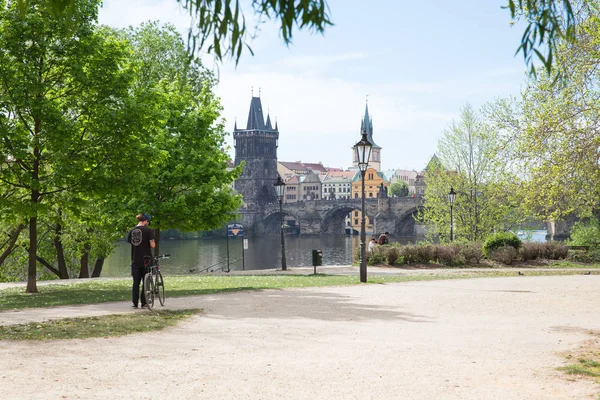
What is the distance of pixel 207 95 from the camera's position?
105 feet

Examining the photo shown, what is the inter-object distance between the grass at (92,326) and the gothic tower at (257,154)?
135538mm

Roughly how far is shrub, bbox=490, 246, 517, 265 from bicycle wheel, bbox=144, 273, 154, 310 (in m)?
18.2

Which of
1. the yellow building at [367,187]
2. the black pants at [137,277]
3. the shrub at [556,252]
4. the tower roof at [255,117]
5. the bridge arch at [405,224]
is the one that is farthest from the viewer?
the yellow building at [367,187]

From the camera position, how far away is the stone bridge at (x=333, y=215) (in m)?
116

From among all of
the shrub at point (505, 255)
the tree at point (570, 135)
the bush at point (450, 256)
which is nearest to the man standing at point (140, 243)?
the tree at point (570, 135)

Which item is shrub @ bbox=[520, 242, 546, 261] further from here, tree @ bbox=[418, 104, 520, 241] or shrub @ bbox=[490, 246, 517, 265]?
tree @ bbox=[418, 104, 520, 241]

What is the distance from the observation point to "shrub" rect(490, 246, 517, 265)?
2720cm

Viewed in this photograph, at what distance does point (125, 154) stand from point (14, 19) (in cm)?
384

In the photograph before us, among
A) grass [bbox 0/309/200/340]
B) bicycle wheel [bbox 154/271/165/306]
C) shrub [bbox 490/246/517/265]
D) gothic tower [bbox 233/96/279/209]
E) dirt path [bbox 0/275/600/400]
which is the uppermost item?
gothic tower [bbox 233/96/279/209]

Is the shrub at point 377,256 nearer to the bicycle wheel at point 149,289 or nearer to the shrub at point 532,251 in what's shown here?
the shrub at point 532,251

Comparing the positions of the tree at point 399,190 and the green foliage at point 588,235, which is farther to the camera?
the tree at point 399,190

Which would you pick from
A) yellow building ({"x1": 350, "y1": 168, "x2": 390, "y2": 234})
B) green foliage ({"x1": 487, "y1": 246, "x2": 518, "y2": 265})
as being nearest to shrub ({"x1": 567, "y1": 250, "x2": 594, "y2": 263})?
green foliage ({"x1": 487, "y1": 246, "x2": 518, "y2": 265})

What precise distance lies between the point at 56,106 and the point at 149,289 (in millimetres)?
5900

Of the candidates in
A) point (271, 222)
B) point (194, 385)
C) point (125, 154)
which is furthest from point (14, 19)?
point (271, 222)
